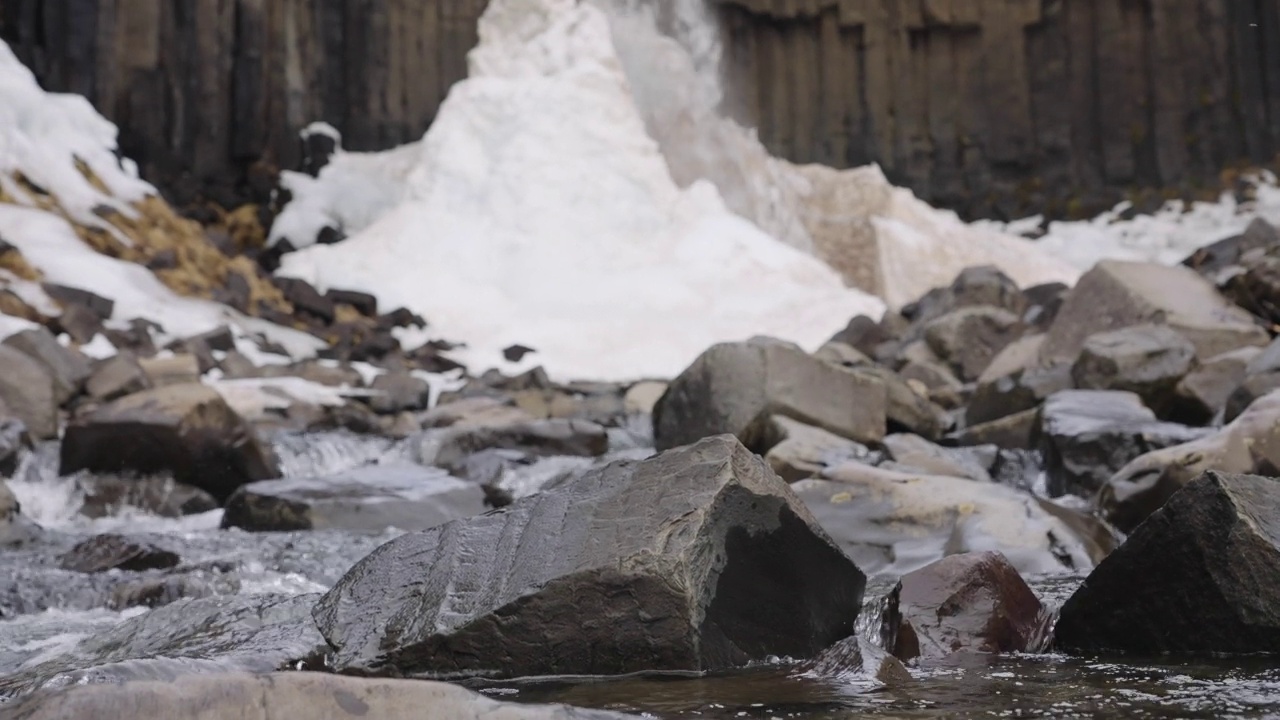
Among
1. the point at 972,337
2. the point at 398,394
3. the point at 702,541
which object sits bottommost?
the point at 398,394

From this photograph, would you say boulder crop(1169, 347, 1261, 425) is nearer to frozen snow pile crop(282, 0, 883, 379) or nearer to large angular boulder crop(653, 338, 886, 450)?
large angular boulder crop(653, 338, 886, 450)

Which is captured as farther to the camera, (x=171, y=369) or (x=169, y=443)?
(x=171, y=369)

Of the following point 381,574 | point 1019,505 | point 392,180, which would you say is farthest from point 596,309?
point 381,574

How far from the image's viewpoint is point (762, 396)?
8.23 metres

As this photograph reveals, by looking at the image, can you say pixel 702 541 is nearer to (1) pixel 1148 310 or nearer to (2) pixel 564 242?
(1) pixel 1148 310

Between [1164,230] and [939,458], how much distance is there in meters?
21.7

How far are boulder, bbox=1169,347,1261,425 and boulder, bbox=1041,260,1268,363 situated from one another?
1.12 metres

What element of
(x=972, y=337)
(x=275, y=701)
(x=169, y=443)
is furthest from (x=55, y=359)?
(x=275, y=701)

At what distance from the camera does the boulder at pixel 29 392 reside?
9188mm

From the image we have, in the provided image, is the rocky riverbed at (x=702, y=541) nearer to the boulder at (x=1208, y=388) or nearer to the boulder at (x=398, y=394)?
the boulder at (x=1208, y=388)

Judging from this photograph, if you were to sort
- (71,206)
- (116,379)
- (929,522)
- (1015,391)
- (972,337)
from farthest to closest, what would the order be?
1. (71,206)
2. (972,337)
3. (116,379)
4. (1015,391)
5. (929,522)

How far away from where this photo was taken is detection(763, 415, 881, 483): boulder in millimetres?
6574

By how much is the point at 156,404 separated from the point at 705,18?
873 inches

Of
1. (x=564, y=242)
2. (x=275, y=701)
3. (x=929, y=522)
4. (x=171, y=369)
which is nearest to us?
(x=275, y=701)
